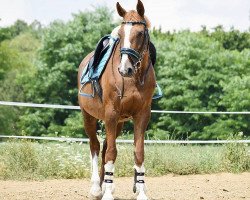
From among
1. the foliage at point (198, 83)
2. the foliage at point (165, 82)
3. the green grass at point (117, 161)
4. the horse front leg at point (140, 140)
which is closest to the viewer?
the horse front leg at point (140, 140)

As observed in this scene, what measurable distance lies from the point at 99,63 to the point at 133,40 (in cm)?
112

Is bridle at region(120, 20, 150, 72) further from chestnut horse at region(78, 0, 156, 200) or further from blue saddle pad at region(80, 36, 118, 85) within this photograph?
blue saddle pad at region(80, 36, 118, 85)

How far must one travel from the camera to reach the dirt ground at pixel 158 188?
7718 millimetres

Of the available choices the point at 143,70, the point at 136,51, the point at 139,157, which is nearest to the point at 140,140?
the point at 139,157

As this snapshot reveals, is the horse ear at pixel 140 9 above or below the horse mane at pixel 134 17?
above

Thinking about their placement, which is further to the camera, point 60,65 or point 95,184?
point 60,65

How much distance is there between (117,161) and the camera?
11.2 m

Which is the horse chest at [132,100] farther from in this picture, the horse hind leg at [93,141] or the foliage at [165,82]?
the foliage at [165,82]

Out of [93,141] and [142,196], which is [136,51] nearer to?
[142,196]

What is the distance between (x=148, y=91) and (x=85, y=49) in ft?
97.5

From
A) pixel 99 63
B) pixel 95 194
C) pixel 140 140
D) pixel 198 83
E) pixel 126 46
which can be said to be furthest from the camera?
pixel 198 83

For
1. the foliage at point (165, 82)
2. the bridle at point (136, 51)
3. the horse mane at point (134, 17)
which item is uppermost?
the horse mane at point (134, 17)

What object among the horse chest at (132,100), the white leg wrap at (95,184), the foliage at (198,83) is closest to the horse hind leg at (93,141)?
the white leg wrap at (95,184)

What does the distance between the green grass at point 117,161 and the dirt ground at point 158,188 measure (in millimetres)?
452
